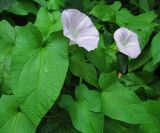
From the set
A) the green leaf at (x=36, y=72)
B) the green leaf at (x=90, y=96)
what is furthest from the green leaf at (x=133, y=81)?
the green leaf at (x=36, y=72)

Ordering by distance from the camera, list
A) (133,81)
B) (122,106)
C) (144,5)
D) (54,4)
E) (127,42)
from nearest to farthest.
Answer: (122,106) < (127,42) < (54,4) < (133,81) < (144,5)

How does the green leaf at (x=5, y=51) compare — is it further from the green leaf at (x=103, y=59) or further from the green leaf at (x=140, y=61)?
the green leaf at (x=140, y=61)

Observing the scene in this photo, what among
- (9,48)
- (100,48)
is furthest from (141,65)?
(9,48)

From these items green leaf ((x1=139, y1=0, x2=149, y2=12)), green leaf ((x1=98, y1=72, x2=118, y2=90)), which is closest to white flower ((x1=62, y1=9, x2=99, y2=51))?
green leaf ((x1=98, y1=72, x2=118, y2=90))

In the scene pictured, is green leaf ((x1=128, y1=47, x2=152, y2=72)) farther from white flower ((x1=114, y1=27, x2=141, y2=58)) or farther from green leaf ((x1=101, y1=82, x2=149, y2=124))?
green leaf ((x1=101, y1=82, x2=149, y2=124))

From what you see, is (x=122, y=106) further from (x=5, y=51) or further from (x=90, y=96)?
(x=5, y=51)

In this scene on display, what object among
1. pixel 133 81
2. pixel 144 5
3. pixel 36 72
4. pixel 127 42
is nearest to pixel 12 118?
pixel 36 72
